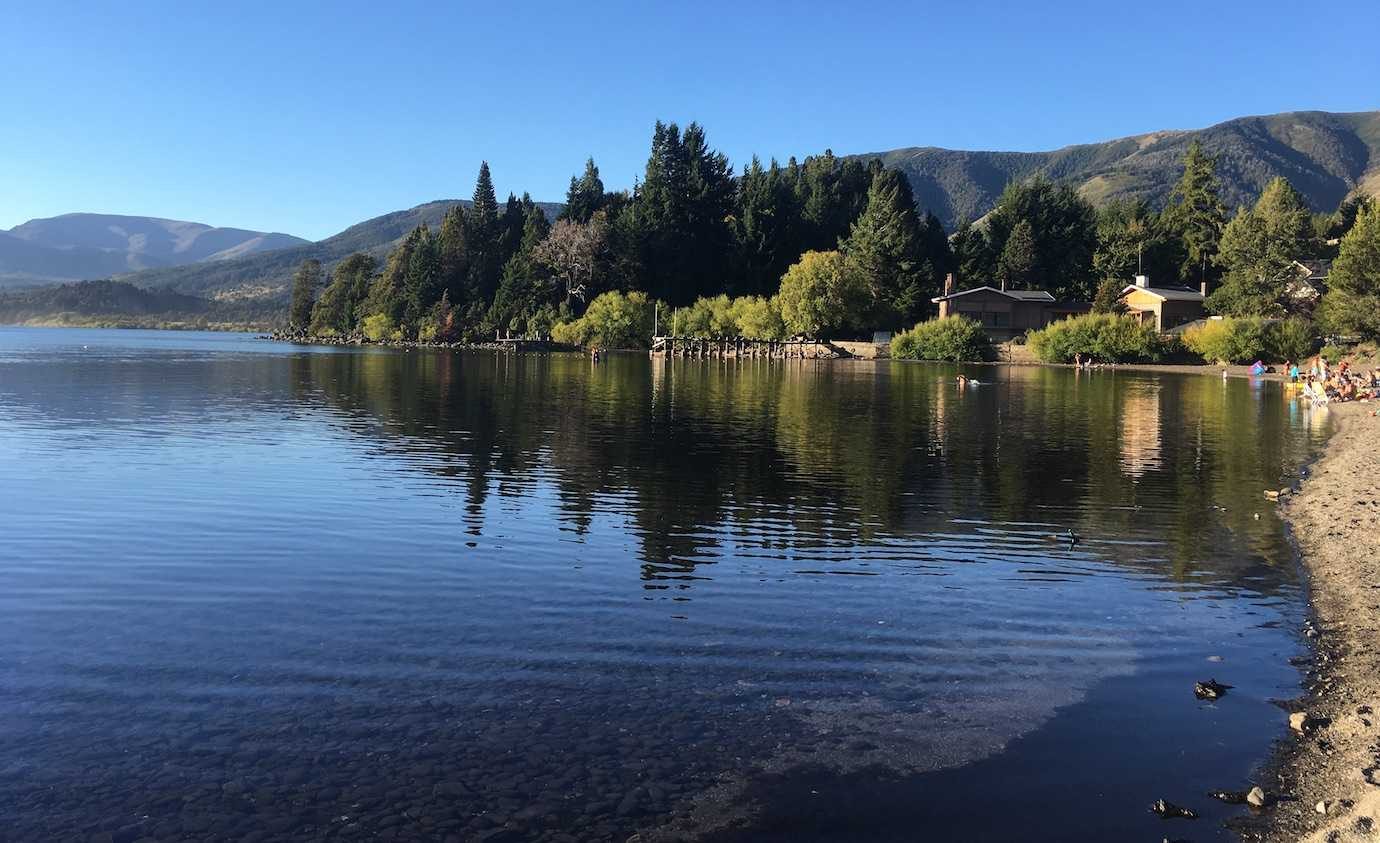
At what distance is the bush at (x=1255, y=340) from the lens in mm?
90000

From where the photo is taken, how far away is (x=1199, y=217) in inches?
5315

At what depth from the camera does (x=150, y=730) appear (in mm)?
9289

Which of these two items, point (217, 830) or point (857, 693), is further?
point (857, 693)

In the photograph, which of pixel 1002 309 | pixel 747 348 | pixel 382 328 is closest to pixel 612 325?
pixel 747 348

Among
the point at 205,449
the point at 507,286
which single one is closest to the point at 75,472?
the point at 205,449

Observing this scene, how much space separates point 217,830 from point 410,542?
1041cm

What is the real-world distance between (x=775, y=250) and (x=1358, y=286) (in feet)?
289

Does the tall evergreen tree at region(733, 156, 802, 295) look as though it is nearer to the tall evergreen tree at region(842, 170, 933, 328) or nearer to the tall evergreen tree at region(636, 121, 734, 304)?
the tall evergreen tree at region(636, 121, 734, 304)

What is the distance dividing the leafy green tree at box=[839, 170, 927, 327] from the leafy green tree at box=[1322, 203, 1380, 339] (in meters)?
58.3

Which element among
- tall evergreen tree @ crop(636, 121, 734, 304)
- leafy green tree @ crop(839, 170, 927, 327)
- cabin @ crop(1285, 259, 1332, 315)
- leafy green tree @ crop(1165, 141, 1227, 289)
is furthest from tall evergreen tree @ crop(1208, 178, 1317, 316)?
tall evergreen tree @ crop(636, 121, 734, 304)

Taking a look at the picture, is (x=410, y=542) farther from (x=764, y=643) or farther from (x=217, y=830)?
(x=217, y=830)

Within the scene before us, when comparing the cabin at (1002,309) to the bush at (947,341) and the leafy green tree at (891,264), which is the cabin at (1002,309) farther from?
the leafy green tree at (891,264)

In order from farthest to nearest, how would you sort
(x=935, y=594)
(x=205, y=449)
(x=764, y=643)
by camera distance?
(x=205, y=449)
(x=935, y=594)
(x=764, y=643)

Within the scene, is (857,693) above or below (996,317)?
below
